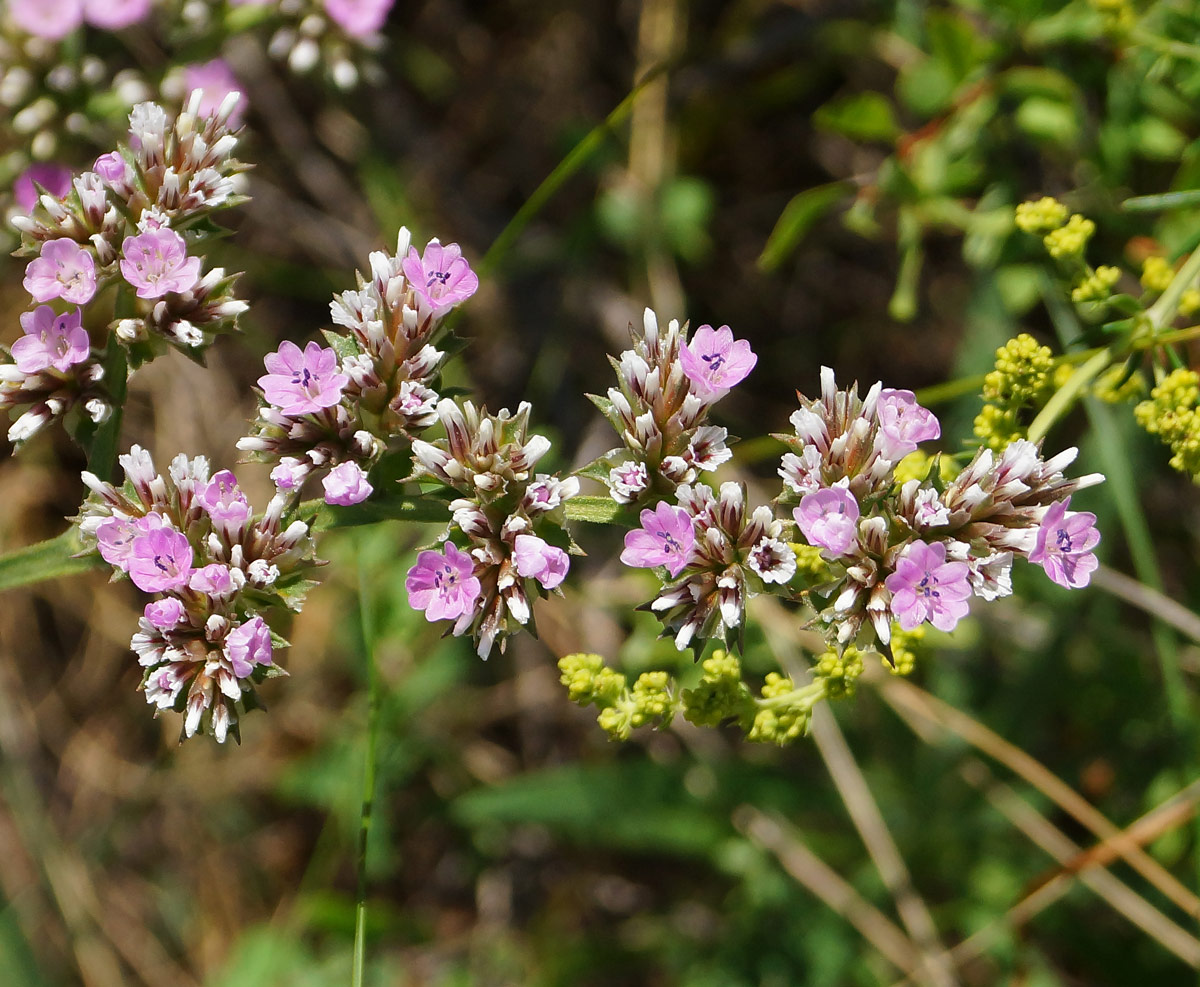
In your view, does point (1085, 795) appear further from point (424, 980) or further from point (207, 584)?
point (207, 584)

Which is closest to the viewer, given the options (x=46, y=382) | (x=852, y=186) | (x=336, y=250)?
(x=46, y=382)

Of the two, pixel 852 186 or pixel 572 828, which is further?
pixel 572 828

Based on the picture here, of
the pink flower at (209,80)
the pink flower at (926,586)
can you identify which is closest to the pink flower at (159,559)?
the pink flower at (926,586)

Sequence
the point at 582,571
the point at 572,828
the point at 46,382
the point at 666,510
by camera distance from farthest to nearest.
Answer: the point at 582,571
the point at 572,828
the point at 46,382
the point at 666,510

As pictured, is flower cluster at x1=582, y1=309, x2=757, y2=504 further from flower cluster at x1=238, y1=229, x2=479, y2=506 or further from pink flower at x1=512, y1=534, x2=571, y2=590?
flower cluster at x1=238, y1=229, x2=479, y2=506

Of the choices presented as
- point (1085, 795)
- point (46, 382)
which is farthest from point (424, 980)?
point (46, 382)
